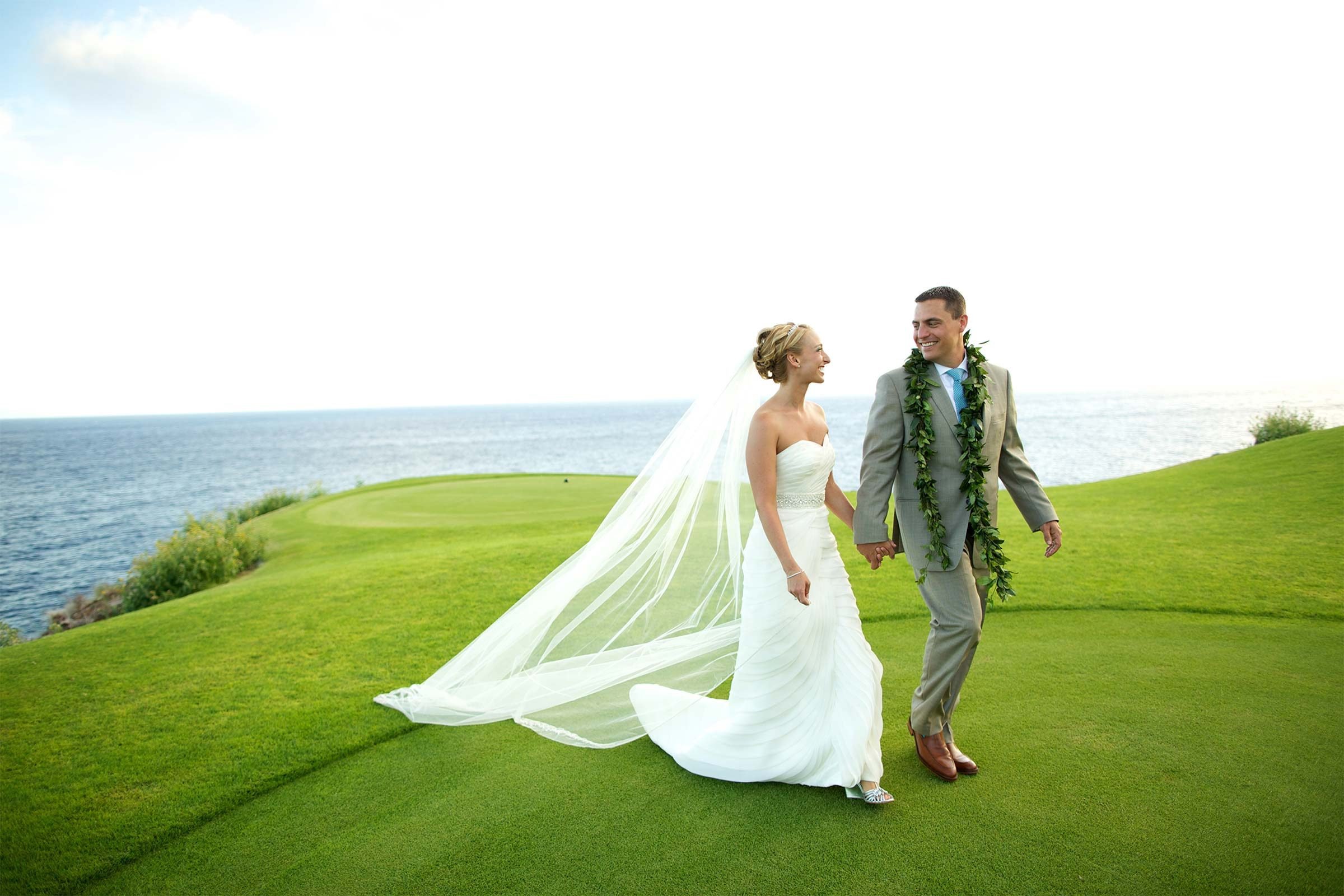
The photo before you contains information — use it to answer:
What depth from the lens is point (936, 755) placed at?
11.5 feet

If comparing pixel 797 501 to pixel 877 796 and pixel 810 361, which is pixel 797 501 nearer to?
pixel 810 361

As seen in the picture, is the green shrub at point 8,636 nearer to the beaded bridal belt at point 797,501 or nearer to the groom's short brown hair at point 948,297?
the beaded bridal belt at point 797,501

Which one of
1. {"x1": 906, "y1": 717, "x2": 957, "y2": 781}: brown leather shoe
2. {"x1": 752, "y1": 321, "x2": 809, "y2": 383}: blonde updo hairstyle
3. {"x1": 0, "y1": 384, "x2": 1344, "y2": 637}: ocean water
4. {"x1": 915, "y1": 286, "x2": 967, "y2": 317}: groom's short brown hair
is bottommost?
{"x1": 0, "y1": 384, "x2": 1344, "y2": 637}: ocean water

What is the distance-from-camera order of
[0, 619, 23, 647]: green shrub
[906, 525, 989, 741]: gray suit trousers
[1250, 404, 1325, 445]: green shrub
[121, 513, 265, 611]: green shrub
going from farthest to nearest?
[1250, 404, 1325, 445]: green shrub < [121, 513, 265, 611]: green shrub < [0, 619, 23, 647]: green shrub < [906, 525, 989, 741]: gray suit trousers

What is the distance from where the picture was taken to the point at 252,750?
4293 millimetres

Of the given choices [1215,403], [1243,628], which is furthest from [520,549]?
[1215,403]

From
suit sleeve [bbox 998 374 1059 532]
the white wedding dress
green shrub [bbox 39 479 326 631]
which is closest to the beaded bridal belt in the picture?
the white wedding dress

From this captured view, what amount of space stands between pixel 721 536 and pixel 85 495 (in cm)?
5652

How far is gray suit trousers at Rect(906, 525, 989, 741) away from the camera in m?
3.46

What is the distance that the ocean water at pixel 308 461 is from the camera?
27016mm

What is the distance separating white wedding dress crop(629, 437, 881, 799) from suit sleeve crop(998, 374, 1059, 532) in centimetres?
92

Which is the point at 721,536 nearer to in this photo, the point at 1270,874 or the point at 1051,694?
the point at 1051,694

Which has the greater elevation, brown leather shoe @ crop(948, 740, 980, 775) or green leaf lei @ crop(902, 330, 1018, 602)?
green leaf lei @ crop(902, 330, 1018, 602)

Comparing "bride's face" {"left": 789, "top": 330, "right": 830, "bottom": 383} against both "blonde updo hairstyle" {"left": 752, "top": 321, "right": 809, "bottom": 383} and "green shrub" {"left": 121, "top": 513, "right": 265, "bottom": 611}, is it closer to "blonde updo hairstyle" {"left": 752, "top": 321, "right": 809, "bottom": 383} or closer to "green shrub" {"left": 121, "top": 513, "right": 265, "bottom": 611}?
"blonde updo hairstyle" {"left": 752, "top": 321, "right": 809, "bottom": 383}
